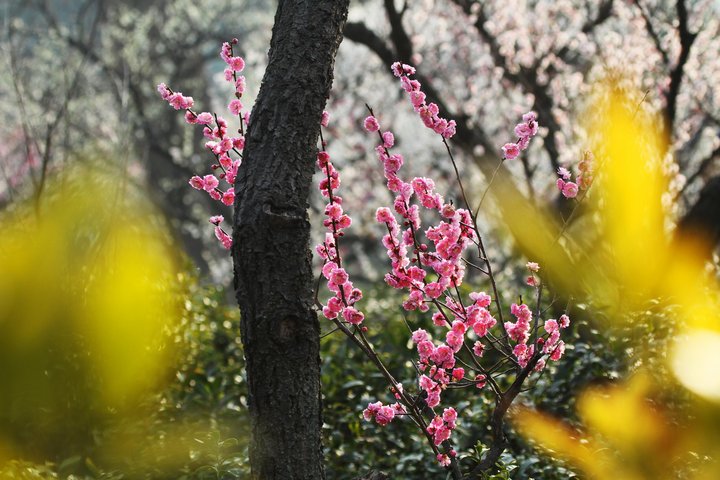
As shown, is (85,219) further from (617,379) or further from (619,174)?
(619,174)

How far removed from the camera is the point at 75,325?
3912mm

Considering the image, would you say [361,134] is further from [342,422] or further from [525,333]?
[525,333]

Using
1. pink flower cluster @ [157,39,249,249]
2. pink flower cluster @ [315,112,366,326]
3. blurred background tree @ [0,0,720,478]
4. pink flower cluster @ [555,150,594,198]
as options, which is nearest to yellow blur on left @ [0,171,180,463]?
blurred background tree @ [0,0,720,478]

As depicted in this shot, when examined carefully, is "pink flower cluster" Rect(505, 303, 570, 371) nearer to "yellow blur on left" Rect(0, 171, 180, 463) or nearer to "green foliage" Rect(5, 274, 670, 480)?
"green foliage" Rect(5, 274, 670, 480)

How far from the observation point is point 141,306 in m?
4.45

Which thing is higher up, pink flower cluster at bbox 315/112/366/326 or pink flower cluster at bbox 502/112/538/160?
pink flower cluster at bbox 502/112/538/160

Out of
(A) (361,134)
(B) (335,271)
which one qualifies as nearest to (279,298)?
(B) (335,271)

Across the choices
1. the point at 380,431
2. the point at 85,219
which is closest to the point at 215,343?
the point at 85,219

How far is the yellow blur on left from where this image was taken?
3756 millimetres

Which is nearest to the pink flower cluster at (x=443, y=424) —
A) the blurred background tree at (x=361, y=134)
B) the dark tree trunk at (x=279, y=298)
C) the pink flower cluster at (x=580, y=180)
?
the blurred background tree at (x=361, y=134)

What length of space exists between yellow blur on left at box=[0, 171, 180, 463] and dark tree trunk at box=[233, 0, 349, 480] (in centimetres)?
178

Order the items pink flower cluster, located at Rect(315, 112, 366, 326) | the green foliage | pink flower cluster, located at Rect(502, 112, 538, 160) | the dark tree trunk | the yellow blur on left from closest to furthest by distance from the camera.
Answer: the dark tree trunk < pink flower cluster, located at Rect(315, 112, 366, 326) < pink flower cluster, located at Rect(502, 112, 538, 160) < the green foliage < the yellow blur on left

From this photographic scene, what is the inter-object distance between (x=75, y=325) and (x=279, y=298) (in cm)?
203

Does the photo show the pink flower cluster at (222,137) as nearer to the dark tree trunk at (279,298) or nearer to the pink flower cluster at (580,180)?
the dark tree trunk at (279,298)
